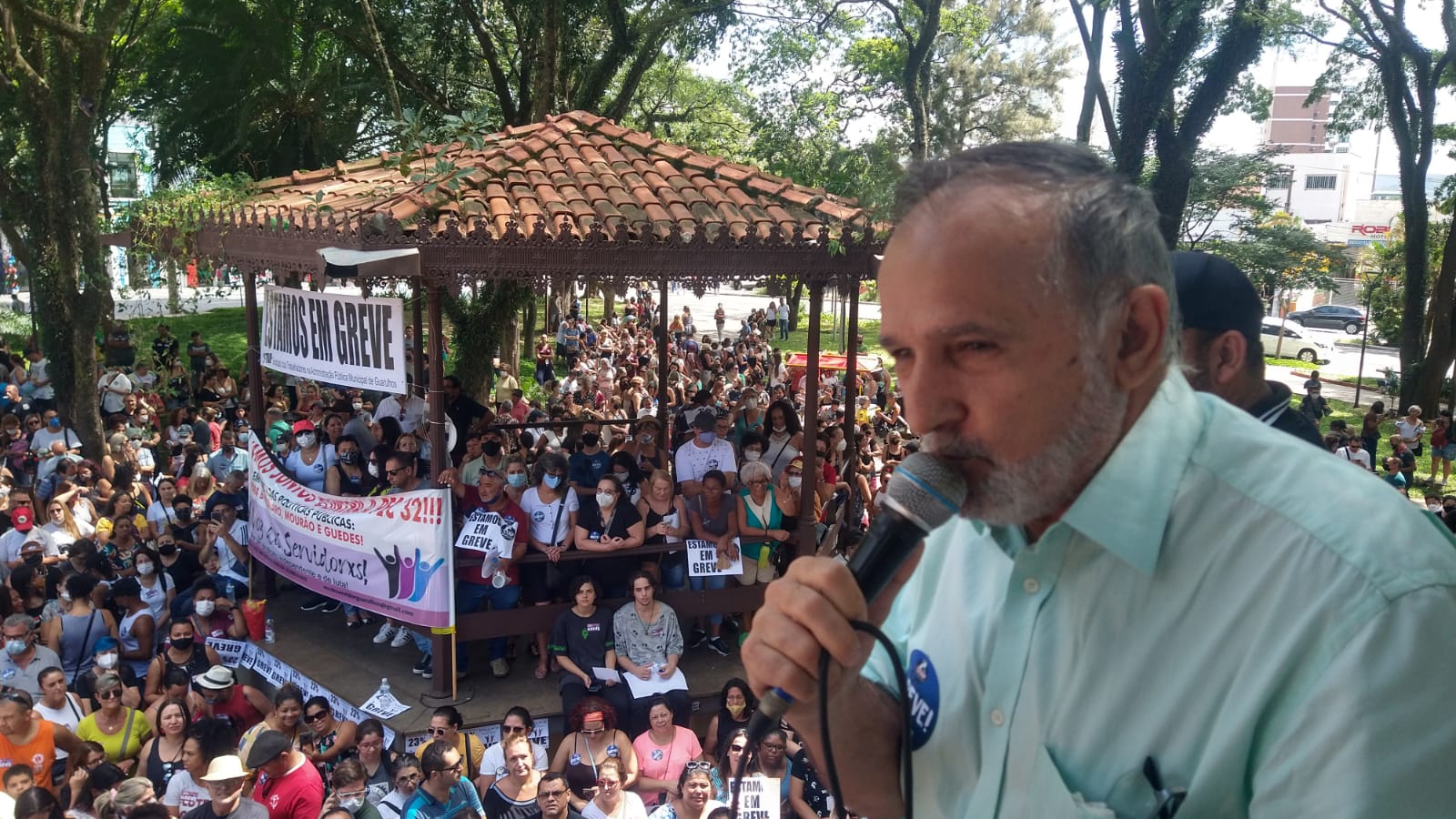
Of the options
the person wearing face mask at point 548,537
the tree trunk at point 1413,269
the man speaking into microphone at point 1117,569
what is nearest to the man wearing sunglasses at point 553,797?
the person wearing face mask at point 548,537

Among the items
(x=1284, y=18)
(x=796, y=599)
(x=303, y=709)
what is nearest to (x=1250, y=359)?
(x=796, y=599)

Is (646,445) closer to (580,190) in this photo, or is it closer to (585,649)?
(580,190)

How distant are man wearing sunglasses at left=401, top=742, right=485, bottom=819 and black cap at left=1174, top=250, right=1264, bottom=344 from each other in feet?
16.9

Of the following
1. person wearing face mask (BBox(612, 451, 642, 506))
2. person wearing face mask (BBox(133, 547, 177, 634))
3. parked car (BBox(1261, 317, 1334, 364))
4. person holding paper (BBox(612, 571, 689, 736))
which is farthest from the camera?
parked car (BBox(1261, 317, 1334, 364))

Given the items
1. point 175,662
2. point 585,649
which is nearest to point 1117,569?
point 585,649

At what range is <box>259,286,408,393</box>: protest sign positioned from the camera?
7.43 meters

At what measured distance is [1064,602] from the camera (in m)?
1.20

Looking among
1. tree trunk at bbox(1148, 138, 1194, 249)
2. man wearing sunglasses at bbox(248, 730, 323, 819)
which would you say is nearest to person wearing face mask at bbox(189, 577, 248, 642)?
man wearing sunglasses at bbox(248, 730, 323, 819)

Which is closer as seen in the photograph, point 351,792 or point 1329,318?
point 351,792

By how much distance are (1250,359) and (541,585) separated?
6592mm

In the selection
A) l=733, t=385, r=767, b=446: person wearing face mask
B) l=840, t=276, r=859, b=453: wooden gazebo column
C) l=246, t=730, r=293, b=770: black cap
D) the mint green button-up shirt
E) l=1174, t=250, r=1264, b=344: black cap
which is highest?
l=1174, t=250, r=1264, b=344: black cap

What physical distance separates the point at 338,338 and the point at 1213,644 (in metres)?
7.67

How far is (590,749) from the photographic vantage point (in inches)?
266

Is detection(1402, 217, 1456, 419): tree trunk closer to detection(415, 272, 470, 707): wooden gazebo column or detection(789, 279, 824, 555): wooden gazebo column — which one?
detection(789, 279, 824, 555): wooden gazebo column
